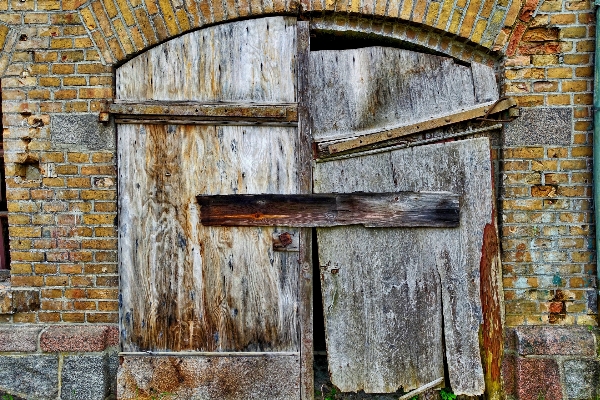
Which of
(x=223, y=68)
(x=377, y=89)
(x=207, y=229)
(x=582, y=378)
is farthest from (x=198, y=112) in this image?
(x=582, y=378)

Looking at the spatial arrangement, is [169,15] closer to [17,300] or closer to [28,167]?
[28,167]

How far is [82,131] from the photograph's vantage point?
9.91ft

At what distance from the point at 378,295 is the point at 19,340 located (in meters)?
2.28

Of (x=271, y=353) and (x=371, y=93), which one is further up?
(x=371, y=93)

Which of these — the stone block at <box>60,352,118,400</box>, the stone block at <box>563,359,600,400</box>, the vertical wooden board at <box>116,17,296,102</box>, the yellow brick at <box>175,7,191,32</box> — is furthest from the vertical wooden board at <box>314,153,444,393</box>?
the stone block at <box>60,352,118,400</box>

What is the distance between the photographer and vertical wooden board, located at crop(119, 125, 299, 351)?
3.04m

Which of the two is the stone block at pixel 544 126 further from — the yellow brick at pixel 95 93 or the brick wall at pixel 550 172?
the yellow brick at pixel 95 93

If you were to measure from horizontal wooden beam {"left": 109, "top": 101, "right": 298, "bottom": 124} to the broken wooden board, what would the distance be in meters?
0.27

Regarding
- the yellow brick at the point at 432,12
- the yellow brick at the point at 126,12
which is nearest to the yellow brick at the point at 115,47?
the yellow brick at the point at 126,12

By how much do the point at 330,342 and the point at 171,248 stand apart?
1182mm

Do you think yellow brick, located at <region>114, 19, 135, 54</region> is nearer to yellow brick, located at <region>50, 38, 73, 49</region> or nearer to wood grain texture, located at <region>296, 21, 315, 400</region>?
yellow brick, located at <region>50, 38, 73, 49</region>

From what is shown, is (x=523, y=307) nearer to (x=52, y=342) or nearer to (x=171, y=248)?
(x=171, y=248)

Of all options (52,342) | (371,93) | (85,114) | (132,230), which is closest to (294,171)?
(371,93)

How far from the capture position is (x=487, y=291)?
300 cm
